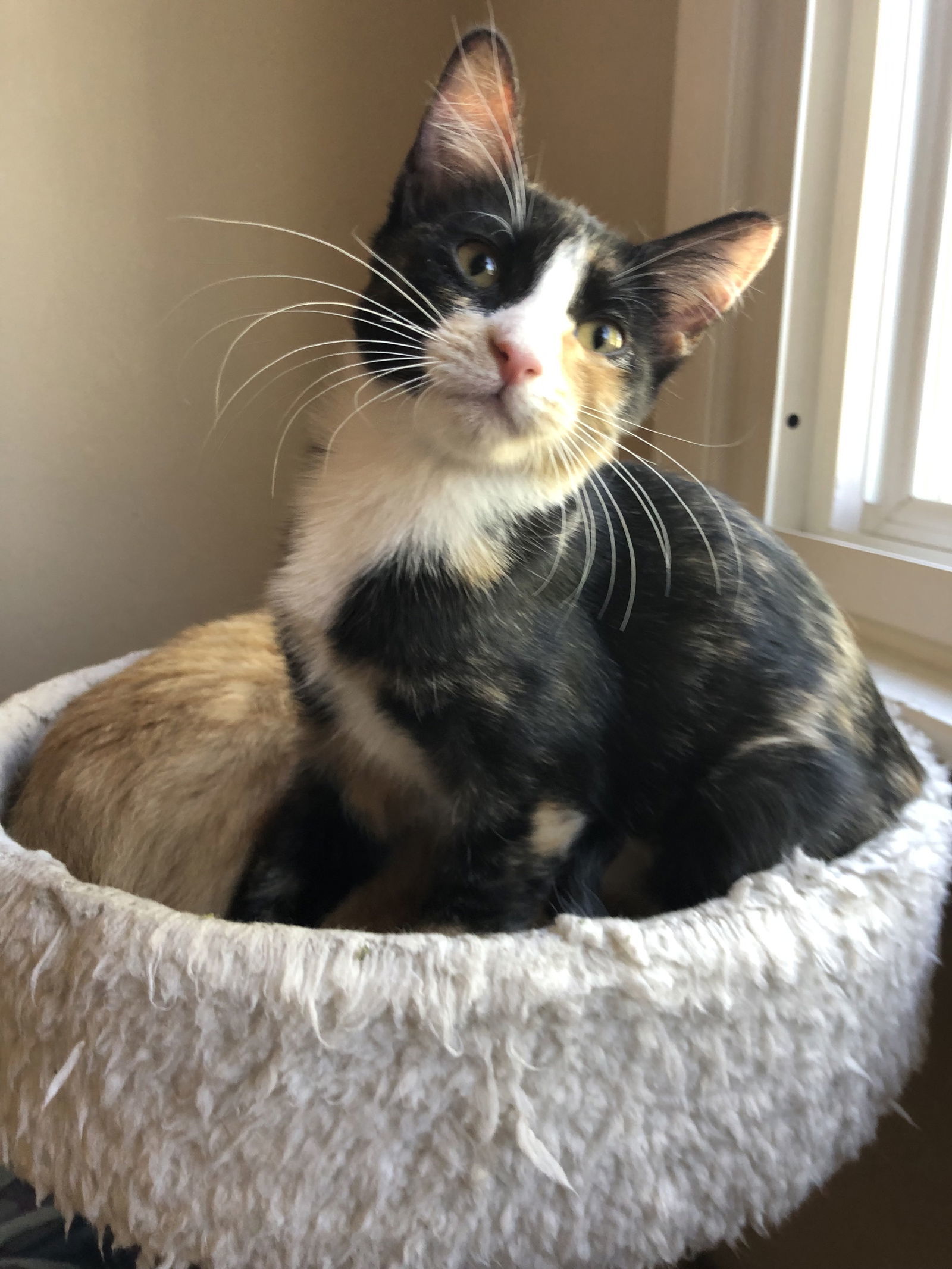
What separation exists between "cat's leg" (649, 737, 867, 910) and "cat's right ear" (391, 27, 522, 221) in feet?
1.51

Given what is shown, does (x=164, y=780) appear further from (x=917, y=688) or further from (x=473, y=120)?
(x=917, y=688)

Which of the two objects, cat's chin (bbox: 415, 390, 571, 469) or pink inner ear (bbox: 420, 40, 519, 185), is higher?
pink inner ear (bbox: 420, 40, 519, 185)

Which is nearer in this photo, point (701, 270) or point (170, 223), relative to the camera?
point (701, 270)

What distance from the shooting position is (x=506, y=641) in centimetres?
62

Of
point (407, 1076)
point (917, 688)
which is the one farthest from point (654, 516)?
point (407, 1076)

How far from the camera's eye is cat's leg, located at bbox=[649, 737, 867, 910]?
605mm

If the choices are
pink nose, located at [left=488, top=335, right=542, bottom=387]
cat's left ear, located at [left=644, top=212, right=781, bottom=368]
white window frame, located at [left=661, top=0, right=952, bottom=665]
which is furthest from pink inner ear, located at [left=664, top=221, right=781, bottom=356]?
white window frame, located at [left=661, top=0, right=952, bottom=665]

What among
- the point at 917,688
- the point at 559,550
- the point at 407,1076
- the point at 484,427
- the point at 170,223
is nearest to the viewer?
the point at 407,1076

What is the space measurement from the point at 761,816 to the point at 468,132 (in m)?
0.56

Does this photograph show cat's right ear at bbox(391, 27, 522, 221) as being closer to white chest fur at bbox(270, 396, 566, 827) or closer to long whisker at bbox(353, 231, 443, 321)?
long whisker at bbox(353, 231, 443, 321)

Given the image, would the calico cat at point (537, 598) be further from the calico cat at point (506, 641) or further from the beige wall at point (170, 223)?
the beige wall at point (170, 223)

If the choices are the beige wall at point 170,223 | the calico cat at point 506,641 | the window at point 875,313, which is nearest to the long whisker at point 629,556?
the calico cat at point 506,641

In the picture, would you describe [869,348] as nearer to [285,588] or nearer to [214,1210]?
[285,588]

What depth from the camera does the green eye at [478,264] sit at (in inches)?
24.3
